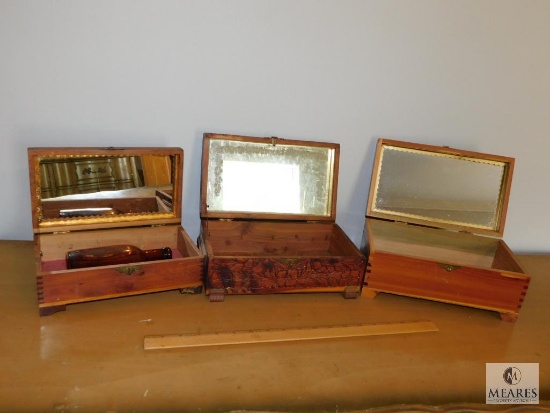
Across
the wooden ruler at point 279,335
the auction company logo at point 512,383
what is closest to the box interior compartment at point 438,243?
the wooden ruler at point 279,335

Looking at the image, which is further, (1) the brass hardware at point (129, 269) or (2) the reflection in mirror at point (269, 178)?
(2) the reflection in mirror at point (269, 178)

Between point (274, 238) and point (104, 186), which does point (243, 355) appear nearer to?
point (274, 238)

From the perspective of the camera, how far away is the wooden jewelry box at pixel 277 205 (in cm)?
131

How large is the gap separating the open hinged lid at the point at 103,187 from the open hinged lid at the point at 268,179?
0.37 feet

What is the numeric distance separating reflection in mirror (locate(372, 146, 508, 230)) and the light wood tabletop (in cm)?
33

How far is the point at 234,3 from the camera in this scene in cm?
130

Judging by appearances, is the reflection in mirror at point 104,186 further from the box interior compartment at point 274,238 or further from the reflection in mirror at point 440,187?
the reflection in mirror at point 440,187

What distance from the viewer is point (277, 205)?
146 cm

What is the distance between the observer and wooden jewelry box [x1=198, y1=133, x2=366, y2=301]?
4.29 feet

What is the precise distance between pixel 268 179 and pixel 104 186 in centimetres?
49

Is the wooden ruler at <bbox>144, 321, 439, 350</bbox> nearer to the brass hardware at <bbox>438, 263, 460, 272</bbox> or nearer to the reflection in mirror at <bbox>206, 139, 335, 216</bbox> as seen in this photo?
the brass hardware at <bbox>438, 263, 460, 272</bbox>

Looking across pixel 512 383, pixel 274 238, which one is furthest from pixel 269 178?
pixel 512 383

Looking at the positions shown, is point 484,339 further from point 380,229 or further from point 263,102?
point 263,102

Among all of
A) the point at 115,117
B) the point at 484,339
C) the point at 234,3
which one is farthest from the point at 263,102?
the point at 484,339
